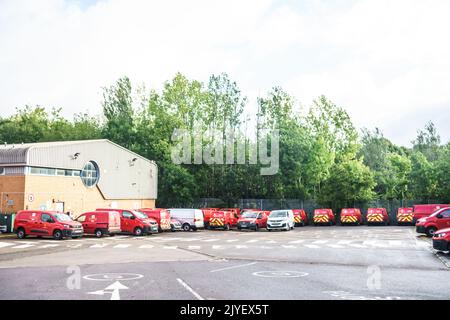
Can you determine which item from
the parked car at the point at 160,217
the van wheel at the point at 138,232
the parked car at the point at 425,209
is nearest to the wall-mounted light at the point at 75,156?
the parked car at the point at 160,217

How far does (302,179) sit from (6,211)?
36699 mm

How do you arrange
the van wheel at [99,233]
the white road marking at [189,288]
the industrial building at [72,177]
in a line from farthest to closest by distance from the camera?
the industrial building at [72,177] → the van wheel at [99,233] → the white road marking at [189,288]

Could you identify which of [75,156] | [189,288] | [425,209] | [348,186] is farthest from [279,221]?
[189,288]

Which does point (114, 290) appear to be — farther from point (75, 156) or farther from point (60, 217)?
point (75, 156)

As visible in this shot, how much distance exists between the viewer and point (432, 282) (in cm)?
1340

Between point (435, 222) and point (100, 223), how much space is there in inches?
770

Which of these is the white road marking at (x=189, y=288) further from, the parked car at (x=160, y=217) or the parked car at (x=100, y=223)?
the parked car at (x=160, y=217)

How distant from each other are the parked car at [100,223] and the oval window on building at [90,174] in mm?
11761

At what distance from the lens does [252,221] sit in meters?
42.2

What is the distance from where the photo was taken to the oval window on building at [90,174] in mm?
44625

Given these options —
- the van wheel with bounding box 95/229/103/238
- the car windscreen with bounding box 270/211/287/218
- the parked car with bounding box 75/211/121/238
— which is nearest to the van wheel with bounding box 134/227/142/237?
the parked car with bounding box 75/211/121/238

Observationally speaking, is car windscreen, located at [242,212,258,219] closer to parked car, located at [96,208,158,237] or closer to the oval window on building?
parked car, located at [96,208,158,237]
